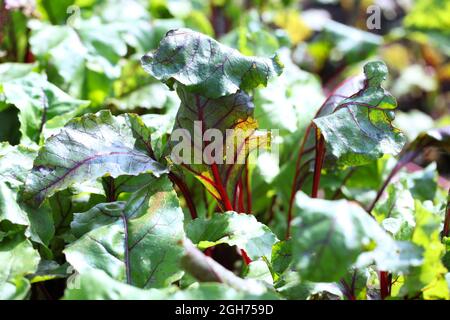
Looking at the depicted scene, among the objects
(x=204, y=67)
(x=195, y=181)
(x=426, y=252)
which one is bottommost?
(x=195, y=181)

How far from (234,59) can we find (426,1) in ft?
5.56

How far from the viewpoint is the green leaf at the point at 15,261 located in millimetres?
879

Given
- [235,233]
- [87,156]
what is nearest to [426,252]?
[235,233]

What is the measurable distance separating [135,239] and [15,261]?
18 centimetres

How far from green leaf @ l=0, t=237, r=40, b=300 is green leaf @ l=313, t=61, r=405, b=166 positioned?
19.0 inches

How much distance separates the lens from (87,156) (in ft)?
3.23

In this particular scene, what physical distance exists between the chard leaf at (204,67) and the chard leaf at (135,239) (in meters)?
0.17

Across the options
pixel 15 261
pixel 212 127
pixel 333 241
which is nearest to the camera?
pixel 333 241

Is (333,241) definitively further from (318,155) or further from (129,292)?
(318,155)

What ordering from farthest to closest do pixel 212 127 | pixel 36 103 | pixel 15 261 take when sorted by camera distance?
pixel 36 103 < pixel 212 127 < pixel 15 261

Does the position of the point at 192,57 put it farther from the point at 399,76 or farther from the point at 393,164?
the point at 399,76

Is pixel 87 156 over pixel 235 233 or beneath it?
over

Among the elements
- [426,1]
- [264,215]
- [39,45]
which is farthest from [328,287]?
[426,1]

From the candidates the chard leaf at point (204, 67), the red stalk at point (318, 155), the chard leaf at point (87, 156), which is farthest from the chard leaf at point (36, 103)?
the red stalk at point (318, 155)
